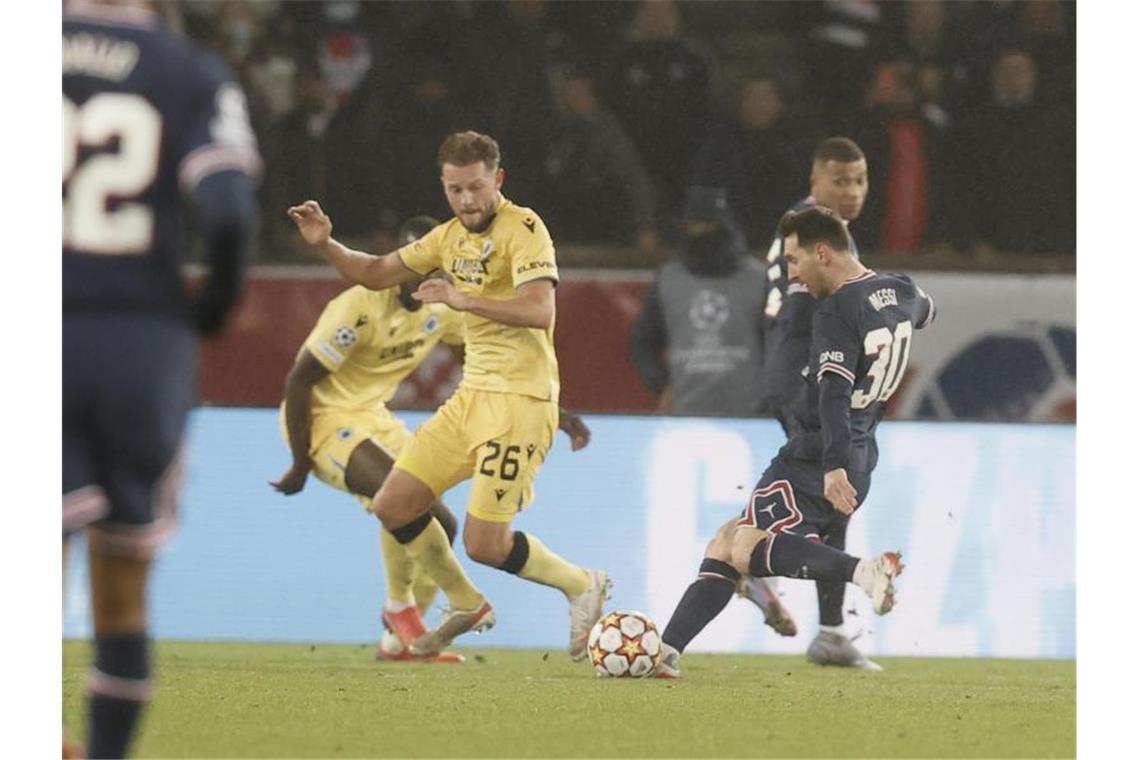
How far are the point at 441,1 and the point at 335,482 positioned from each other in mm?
3858

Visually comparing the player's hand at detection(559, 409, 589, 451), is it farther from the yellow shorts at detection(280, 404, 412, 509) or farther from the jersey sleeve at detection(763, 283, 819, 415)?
the yellow shorts at detection(280, 404, 412, 509)

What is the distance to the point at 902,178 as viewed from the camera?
466 inches

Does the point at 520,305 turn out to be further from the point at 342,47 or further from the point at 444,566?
the point at 342,47

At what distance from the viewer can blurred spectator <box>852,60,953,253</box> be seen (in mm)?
11781

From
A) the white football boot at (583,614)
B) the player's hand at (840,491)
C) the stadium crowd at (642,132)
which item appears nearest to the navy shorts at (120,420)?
the player's hand at (840,491)

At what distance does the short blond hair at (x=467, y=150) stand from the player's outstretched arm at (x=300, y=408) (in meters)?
1.52

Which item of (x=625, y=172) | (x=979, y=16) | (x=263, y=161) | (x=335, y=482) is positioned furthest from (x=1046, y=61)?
(x=335, y=482)

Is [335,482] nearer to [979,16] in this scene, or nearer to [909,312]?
[909,312]

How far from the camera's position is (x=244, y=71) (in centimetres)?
1237

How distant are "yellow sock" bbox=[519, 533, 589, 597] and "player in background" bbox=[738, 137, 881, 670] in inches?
38.3

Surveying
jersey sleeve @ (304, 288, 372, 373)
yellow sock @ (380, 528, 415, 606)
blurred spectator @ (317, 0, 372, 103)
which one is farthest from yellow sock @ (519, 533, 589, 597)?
blurred spectator @ (317, 0, 372, 103)

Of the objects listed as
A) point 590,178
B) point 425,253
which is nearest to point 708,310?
point 590,178

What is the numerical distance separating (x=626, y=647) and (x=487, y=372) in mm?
1187
